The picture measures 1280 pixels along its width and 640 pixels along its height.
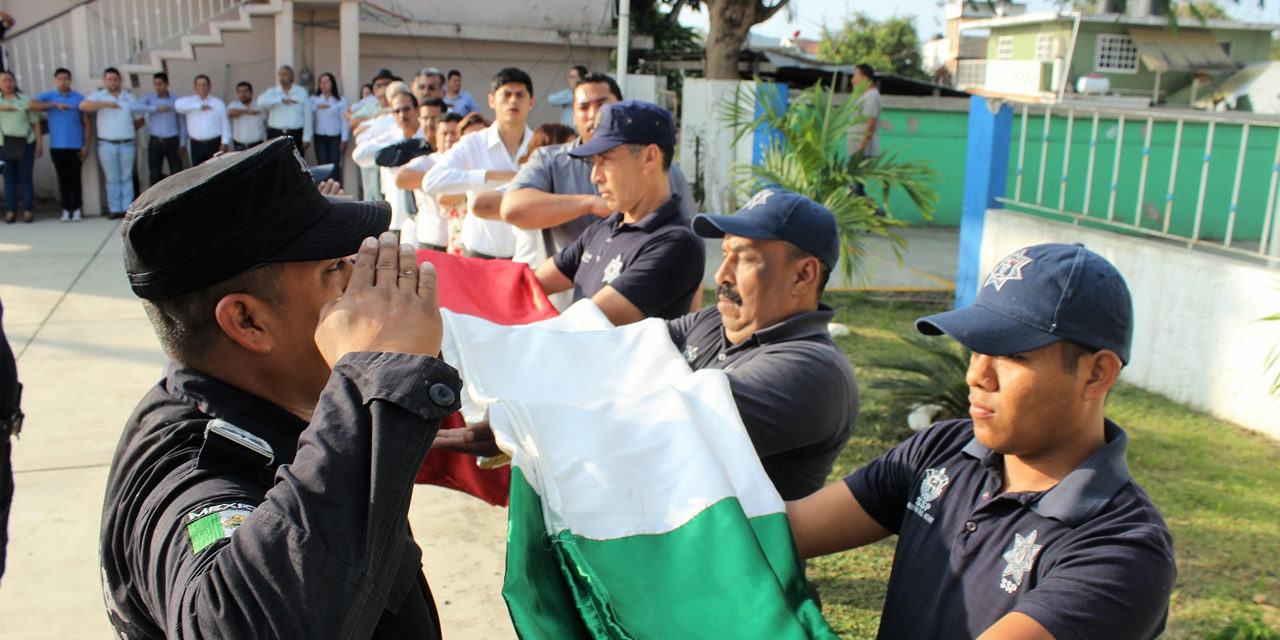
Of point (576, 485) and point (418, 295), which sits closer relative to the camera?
point (418, 295)

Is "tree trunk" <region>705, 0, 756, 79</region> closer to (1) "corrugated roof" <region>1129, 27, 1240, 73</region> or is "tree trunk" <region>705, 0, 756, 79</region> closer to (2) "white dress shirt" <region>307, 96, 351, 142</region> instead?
(2) "white dress shirt" <region>307, 96, 351, 142</region>

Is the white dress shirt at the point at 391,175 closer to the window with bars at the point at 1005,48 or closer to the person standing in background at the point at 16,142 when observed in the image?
the person standing in background at the point at 16,142

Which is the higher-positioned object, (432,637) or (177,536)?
(177,536)

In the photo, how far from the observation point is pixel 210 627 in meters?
1.09

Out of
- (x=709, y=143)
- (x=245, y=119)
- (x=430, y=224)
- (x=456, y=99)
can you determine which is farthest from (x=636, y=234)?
(x=245, y=119)

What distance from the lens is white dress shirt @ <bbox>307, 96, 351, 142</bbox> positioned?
14.6 metres

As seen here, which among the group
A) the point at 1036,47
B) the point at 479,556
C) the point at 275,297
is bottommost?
the point at 479,556

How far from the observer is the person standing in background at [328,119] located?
14633mm

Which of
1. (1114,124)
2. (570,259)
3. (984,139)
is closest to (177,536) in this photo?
(570,259)

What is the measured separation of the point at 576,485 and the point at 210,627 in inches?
35.8

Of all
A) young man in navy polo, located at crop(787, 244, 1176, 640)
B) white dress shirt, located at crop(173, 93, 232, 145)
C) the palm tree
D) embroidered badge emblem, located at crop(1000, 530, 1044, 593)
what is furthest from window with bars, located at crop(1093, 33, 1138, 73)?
embroidered badge emblem, located at crop(1000, 530, 1044, 593)

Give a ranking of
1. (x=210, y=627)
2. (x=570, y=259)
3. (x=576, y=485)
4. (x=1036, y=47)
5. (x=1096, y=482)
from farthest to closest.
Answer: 1. (x=1036, y=47)
2. (x=570, y=259)
3. (x=576, y=485)
4. (x=1096, y=482)
5. (x=210, y=627)

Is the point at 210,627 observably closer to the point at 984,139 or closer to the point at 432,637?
the point at 432,637

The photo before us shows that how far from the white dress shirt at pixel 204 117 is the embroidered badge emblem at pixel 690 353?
12648mm
